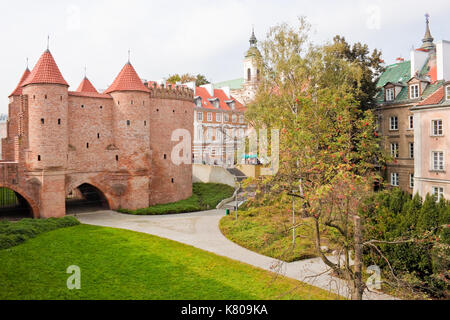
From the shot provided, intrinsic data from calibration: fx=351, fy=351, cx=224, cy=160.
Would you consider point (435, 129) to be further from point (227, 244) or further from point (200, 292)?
point (200, 292)

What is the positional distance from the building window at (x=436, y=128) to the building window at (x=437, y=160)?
1471 mm

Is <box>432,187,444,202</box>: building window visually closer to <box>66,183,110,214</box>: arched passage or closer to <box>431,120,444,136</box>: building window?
<box>431,120,444,136</box>: building window

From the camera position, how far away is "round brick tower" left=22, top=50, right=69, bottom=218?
2641 cm

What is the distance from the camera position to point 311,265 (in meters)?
17.2

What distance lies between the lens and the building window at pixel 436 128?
26922 mm

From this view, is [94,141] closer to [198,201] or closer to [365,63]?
[198,201]

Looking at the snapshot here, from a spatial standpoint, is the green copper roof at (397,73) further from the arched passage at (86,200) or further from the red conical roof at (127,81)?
the arched passage at (86,200)

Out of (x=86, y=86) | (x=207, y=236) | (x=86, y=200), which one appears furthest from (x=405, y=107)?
(x=86, y=200)

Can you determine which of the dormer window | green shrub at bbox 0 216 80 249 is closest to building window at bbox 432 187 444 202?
the dormer window

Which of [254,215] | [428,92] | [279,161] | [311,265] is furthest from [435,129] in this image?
[279,161]

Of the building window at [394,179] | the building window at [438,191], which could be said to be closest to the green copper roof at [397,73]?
the building window at [394,179]

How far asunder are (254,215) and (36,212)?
16.5 meters

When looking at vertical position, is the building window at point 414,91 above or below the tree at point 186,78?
below
